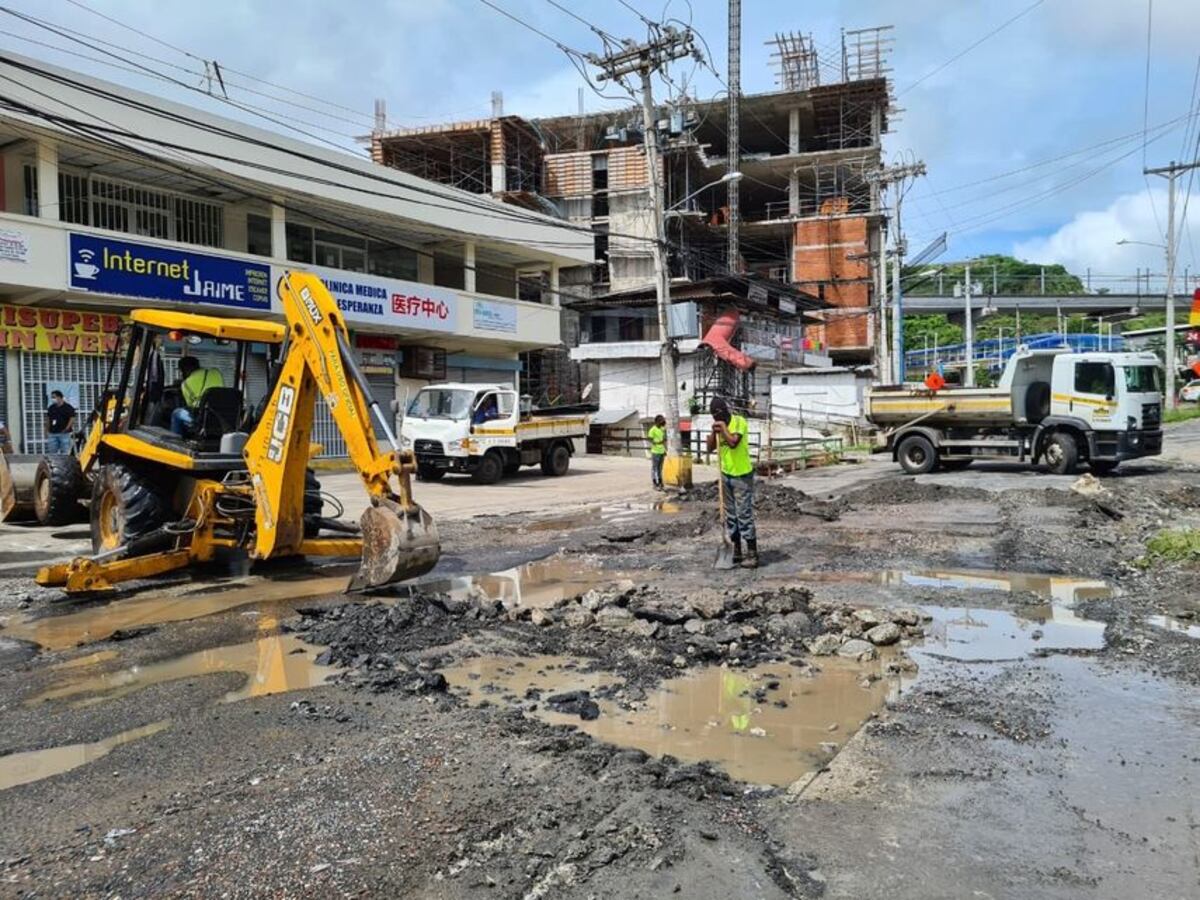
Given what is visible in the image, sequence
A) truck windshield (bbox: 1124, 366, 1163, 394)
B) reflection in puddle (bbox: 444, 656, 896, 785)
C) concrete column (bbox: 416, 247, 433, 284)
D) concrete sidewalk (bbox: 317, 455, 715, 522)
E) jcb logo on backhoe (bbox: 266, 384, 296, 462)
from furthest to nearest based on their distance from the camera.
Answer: concrete column (bbox: 416, 247, 433, 284)
truck windshield (bbox: 1124, 366, 1163, 394)
concrete sidewalk (bbox: 317, 455, 715, 522)
jcb logo on backhoe (bbox: 266, 384, 296, 462)
reflection in puddle (bbox: 444, 656, 896, 785)

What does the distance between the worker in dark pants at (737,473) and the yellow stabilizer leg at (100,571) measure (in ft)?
18.2

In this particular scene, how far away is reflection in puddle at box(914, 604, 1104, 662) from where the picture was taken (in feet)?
20.3

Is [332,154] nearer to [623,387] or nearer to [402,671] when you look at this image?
[623,387]

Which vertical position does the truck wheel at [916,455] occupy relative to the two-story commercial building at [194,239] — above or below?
below

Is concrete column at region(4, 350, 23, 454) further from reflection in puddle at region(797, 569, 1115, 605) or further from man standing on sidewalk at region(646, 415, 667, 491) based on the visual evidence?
reflection in puddle at region(797, 569, 1115, 605)

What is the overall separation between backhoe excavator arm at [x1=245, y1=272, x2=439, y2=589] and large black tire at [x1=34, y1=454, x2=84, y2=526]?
16.3ft

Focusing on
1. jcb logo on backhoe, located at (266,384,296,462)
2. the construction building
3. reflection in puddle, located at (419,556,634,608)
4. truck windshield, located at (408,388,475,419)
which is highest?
the construction building

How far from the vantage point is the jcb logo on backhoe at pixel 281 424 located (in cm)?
738

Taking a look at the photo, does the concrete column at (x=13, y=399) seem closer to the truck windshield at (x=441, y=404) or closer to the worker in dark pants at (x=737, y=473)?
the truck windshield at (x=441, y=404)

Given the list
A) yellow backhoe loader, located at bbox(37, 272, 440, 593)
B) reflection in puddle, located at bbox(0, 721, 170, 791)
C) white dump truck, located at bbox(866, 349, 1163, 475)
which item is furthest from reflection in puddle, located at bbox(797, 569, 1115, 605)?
white dump truck, located at bbox(866, 349, 1163, 475)

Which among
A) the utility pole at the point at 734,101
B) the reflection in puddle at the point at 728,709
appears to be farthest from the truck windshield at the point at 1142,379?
the utility pole at the point at 734,101

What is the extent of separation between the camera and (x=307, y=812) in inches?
137

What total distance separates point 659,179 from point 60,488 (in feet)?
48.4

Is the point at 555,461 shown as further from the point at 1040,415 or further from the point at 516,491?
the point at 1040,415
